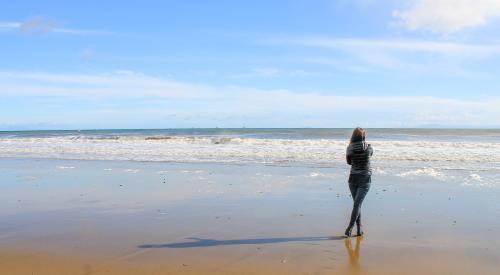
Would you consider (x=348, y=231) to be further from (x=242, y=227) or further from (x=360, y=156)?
(x=242, y=227)

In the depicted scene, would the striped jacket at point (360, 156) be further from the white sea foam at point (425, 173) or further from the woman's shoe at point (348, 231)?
the white sea foam at point (425, 173)

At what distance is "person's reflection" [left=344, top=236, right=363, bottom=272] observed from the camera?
6086 mm

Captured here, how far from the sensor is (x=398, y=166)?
59.6 ft

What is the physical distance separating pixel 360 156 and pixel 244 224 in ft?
7.56

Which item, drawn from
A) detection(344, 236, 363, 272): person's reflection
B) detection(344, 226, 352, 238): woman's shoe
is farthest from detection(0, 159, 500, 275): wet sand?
detection(344, 226, 352, 238): woman's shoe

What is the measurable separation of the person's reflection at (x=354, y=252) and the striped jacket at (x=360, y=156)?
1.05m

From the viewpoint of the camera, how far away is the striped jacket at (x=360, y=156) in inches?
299

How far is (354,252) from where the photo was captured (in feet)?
21.9

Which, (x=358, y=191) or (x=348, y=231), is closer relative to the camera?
(x=348, y=231)

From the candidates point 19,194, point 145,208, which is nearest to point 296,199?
point 145,208

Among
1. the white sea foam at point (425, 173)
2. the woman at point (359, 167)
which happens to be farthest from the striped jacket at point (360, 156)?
the white sea foam at point (425, 173)

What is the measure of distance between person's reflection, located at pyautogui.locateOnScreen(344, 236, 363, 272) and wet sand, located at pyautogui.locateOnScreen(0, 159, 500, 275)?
1 cm

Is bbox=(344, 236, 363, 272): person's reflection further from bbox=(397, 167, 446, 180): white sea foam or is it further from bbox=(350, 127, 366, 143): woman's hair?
bbox=(397, 167, 446, 180): white sea foam

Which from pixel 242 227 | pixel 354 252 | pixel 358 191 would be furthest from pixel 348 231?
pixel 242 227
